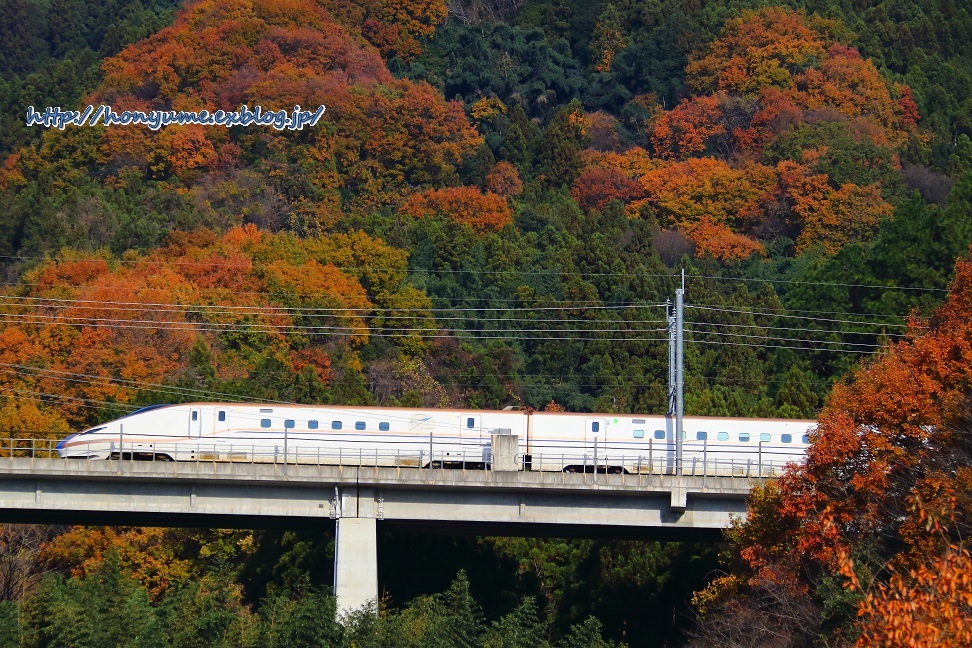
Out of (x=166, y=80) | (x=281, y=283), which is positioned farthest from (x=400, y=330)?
(x=166, y=80)

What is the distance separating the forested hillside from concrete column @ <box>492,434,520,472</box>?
4.04 metres

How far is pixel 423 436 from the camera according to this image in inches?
2354

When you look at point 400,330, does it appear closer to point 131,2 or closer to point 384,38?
point 384,38

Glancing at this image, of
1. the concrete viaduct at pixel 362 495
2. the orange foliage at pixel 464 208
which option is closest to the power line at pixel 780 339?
the orange foliage at pixel 464 208

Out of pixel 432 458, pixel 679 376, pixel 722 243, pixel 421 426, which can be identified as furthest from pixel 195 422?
pixel 722 243

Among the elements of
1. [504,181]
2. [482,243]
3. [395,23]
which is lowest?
[482,243]

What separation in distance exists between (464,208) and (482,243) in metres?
6.99

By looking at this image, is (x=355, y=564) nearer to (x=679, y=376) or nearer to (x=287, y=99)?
(x=679, y=376)

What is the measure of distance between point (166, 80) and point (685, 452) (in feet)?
275

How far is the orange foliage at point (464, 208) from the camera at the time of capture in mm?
121000

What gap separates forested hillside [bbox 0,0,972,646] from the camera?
6012cm

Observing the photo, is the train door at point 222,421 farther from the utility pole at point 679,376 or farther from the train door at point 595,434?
the utility pole at point 679,376

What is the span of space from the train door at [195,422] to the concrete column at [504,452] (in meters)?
11.9

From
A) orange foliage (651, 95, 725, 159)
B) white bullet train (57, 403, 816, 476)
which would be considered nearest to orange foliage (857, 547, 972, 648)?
white bullet train (57, 403, 816, 476)
